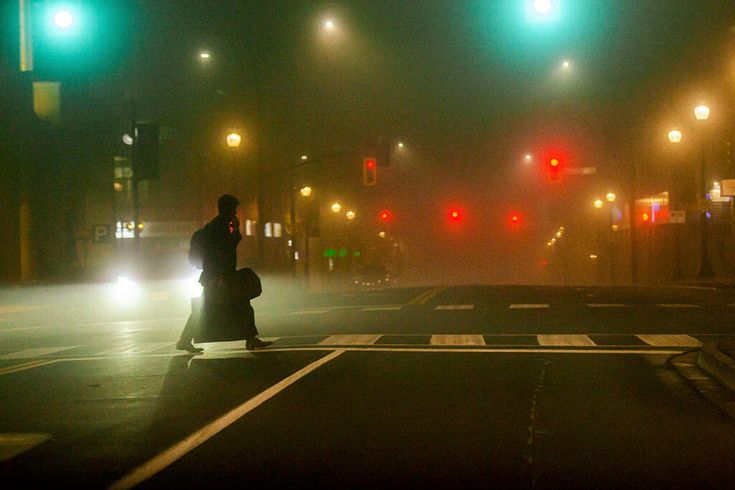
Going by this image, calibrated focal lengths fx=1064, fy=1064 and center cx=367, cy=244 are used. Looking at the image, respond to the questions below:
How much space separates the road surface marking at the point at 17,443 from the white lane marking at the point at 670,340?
9.82m

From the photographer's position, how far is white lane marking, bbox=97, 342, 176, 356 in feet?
49.8

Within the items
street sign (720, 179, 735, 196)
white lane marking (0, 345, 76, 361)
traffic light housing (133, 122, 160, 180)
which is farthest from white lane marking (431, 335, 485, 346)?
traffic light housing (133, 122, 160, 180)

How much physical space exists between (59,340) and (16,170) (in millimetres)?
30057

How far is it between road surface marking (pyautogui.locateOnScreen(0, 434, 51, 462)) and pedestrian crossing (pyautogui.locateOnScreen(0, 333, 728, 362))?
21.2 feet

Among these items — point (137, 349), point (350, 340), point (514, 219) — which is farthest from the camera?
point (514, 219)

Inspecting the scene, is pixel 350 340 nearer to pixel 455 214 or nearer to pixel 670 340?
pixel 670 340

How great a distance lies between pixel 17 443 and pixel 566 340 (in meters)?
9.96

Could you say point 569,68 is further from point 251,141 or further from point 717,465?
point 251,141

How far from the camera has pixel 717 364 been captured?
11758 mm

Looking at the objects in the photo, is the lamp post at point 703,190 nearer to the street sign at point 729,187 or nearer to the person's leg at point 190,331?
the street sign at point 729,187

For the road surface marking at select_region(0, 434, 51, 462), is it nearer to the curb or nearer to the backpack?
Answer: the backpack

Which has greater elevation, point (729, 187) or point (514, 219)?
point (729, 187)

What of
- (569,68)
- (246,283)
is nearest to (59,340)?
(246,283)

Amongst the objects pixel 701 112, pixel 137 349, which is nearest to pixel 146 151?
pixel 137 349
